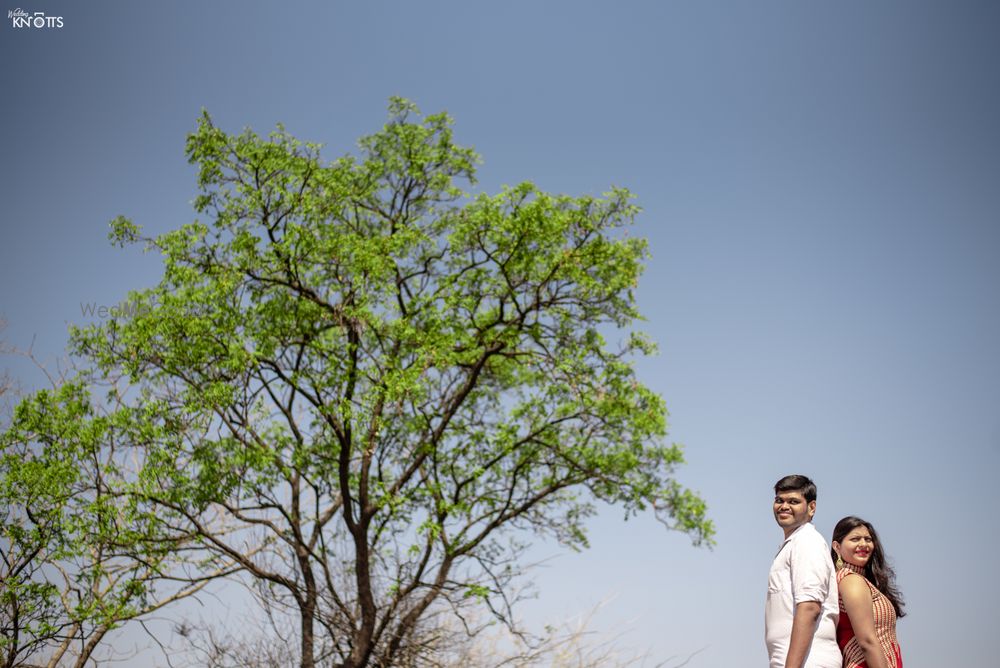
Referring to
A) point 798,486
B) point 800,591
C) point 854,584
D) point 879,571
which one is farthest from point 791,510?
point 879,571

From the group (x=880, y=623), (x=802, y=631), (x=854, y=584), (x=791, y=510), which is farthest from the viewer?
(x=880, y=623)

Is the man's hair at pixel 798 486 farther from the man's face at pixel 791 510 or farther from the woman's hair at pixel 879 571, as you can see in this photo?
the woman's hair at pixel 879 571

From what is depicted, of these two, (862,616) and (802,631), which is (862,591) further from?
(802,631)

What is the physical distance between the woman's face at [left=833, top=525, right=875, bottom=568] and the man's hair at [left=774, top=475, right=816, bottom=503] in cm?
46

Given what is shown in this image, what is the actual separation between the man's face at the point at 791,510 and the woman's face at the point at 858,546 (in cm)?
44

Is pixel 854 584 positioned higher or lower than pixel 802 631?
higher

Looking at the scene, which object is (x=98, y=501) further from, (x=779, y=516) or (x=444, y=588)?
(x=779, y=516)

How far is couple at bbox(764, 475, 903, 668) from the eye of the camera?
11.0 feet

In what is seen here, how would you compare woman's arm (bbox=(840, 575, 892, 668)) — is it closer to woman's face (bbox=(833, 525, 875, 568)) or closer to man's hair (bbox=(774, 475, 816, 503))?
woman's face (bbox=(833, 525, 875, 568))

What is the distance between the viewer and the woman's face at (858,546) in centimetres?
386

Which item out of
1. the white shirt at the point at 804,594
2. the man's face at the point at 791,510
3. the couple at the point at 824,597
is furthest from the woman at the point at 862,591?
the man's face at the point at 791,510

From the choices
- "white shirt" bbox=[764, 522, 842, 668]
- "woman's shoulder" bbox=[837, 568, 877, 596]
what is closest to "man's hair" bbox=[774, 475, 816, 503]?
"white shirt" bbox=[764, 522, 842, 668]

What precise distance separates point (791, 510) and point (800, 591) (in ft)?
1.16

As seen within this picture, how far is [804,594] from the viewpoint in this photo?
10.9 ft
